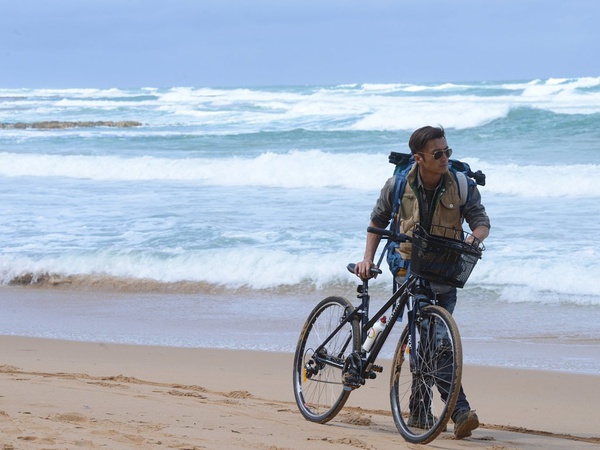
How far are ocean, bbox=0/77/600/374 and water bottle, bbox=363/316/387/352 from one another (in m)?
2.34

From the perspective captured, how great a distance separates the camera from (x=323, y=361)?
508 cm

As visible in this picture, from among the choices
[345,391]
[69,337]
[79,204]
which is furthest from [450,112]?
[345,391]

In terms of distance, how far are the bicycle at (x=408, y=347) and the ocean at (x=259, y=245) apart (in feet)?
6.97

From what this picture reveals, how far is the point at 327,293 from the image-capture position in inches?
383

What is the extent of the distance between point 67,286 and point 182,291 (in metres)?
1.41

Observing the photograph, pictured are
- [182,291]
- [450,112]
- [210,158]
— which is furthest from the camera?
[450,112]

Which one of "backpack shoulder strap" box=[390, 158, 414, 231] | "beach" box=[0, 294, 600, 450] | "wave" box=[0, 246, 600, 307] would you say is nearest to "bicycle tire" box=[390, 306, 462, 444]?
"beach" box=[0, 294, 600, 450]

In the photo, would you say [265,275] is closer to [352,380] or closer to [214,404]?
[214,404]

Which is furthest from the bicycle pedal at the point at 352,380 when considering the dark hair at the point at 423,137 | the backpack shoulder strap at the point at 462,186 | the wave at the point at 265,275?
the wave at the point at 265,275

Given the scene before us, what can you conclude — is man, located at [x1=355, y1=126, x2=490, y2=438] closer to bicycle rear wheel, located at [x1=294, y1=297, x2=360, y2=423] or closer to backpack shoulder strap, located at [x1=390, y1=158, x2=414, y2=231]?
backpack shoulder strap, located at [x1=390, y1=158, x2=414, y2=231]

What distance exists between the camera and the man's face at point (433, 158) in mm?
4352

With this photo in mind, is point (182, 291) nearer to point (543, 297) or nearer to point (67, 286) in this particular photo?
point (67, 286)

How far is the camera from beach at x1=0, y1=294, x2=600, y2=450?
14.2ft

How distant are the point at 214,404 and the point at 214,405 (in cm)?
4
